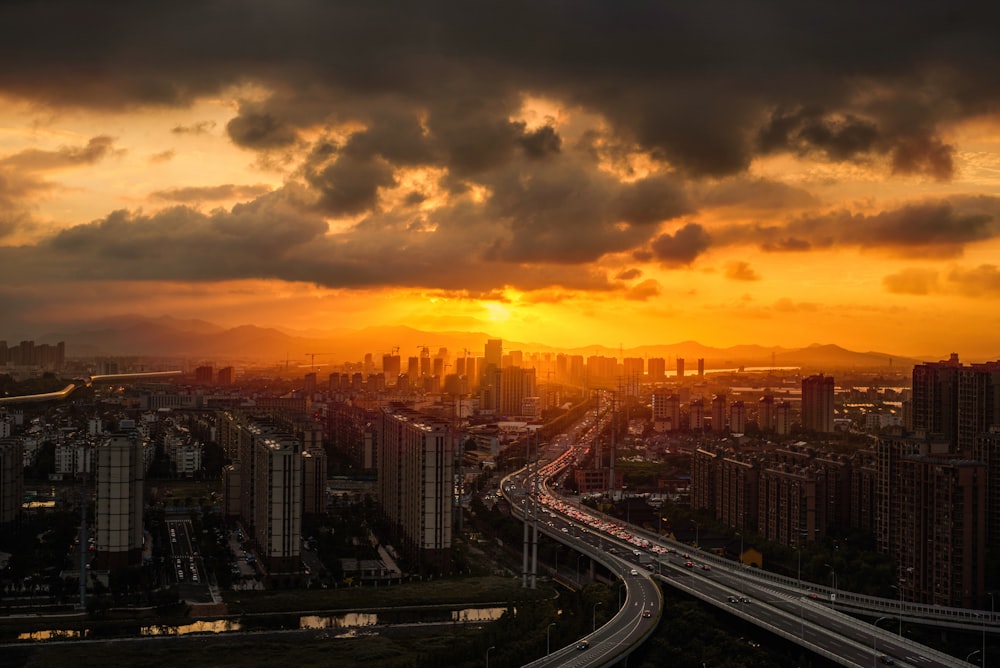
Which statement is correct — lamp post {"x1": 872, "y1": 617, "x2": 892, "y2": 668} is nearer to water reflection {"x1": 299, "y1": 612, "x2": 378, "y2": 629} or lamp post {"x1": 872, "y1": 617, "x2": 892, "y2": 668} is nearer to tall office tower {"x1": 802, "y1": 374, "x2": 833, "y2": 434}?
water reflection {"x1": 299, "y1": 612, "x2": 378, "y2": 629}

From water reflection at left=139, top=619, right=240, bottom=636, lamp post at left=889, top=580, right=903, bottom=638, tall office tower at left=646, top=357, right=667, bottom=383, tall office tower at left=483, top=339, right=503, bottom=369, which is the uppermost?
tall office tower at left=483, top=339, right=503, bottom=369

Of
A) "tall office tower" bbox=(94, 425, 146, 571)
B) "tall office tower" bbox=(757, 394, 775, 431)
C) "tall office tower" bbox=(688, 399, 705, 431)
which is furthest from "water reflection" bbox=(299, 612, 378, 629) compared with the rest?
"tall office tower" bbox=(688, 399, 705, 431)

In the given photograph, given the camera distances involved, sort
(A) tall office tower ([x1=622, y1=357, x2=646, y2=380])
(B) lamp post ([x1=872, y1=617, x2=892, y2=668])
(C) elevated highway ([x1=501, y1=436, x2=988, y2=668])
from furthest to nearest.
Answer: (A) tall office tower ([x1=622, y1=357, x2=646, y2=380]), (C) elevated highway ([x1=501, y1=436, x2=988, y2=668]), (B) lamp post ([x1=872, y1=617, x2=892, y2=668])

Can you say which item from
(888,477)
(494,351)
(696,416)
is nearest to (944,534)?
(888,477)

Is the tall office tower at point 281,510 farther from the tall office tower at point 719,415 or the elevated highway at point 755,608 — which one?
the tall office tower at point 719,415

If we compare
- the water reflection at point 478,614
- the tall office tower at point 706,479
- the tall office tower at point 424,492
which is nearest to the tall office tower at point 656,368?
the tall office tower at point 706,479

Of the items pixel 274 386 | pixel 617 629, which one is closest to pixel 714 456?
pixel 617 629
